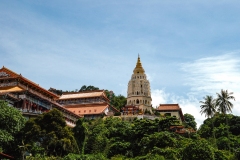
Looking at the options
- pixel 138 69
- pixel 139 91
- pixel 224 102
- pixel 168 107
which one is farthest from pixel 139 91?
pixel 224 102

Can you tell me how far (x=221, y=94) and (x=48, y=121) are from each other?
27909 millimetres

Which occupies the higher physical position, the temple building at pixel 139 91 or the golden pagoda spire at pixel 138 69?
the golden pagoda spire at pixel 138 69

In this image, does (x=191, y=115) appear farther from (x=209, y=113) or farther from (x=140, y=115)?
(x=209, y=113)

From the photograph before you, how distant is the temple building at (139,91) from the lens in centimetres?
9022

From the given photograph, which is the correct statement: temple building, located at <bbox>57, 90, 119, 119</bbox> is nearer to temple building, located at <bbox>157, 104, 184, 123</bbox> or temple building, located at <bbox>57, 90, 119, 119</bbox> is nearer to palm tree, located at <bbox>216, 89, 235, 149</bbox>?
temple building, located at <bbox>157, 104, 184, 123</bbox>

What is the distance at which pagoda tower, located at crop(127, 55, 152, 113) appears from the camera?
90.4 m

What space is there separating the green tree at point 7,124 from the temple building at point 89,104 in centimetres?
4234

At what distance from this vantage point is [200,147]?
35.0 metres

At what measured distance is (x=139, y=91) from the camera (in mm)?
92062

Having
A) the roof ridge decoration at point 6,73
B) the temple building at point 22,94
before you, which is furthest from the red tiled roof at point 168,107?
the roof ridge decoration at point 6,73

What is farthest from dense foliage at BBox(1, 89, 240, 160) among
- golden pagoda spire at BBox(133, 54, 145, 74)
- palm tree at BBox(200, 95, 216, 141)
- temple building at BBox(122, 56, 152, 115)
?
golden pagoda spire at BBox(133, 54, 145, 74)

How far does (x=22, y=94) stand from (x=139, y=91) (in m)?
48.3

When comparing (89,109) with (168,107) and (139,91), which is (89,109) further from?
(168,107)

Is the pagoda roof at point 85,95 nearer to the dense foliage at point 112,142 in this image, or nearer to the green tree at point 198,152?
the dense foliage at point 112,142
